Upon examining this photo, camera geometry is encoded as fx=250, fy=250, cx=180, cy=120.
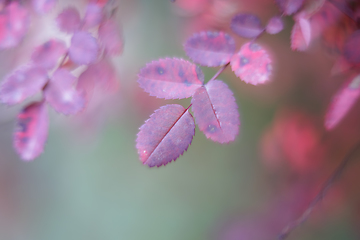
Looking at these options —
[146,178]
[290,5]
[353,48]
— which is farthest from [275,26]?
[146,178]

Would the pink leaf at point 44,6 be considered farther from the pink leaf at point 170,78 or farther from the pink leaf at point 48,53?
the pink leaf at point 170,78

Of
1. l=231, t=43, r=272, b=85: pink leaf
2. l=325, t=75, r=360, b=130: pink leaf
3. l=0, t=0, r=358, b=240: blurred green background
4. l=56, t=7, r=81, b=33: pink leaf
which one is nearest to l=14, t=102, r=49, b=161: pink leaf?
l=56, t=7, r=81, b=33: pink leaf

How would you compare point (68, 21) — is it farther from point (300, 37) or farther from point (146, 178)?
point (146, 178)

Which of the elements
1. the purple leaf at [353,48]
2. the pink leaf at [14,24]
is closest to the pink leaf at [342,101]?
the purple leaf at [353,48]

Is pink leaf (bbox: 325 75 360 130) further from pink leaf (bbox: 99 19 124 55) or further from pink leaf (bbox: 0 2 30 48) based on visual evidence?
pink leaf (bbox: 0 2 30 48)

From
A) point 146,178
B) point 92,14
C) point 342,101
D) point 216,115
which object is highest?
point 92,14

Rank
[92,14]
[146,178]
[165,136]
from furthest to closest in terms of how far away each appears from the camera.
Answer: [146,178] < [92,14] < [165,136]

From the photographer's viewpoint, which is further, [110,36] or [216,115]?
[110,36]
